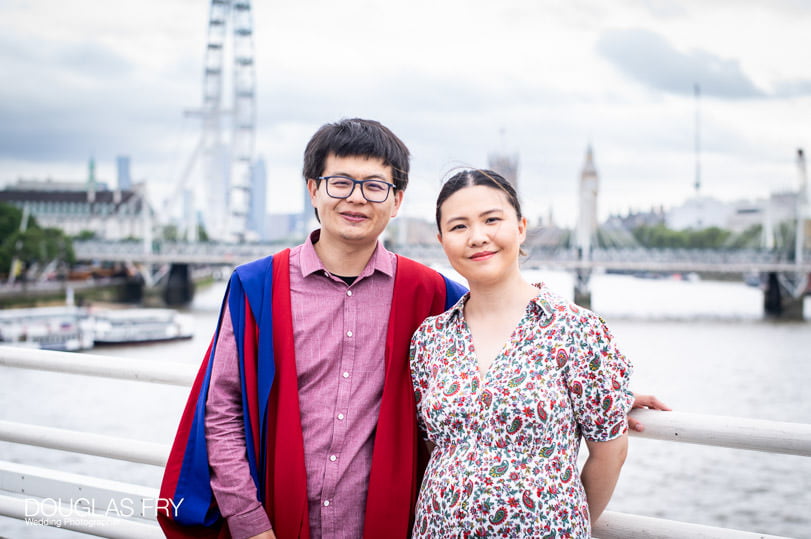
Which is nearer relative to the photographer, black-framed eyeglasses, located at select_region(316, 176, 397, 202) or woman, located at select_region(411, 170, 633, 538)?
woman, located at select_region(411, 170, 633, 538)

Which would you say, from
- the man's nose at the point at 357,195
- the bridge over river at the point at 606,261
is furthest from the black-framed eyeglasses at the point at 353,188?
the bridge over river at the point at 606,261

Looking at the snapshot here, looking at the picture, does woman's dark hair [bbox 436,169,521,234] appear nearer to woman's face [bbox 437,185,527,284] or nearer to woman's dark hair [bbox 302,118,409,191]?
woman's face [bbox 437,185,527,284]

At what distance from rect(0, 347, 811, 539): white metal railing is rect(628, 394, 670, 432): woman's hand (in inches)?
0.6

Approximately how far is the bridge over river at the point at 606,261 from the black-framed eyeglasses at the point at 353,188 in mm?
25172

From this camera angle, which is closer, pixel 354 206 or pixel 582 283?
pixel 354 206

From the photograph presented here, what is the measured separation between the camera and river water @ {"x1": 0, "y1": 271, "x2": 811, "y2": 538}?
870 centimetres

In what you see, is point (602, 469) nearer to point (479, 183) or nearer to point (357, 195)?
point (479, 183)

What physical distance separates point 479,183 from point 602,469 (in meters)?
0.58

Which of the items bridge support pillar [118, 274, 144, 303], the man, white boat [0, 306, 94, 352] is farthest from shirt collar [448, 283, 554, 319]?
bridge support pillar [118, 274, 144, 303]

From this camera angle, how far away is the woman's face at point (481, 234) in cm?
136

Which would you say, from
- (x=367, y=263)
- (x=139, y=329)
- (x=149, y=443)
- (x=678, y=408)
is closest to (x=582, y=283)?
(x=139, y=329)

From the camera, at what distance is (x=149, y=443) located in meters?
1.87

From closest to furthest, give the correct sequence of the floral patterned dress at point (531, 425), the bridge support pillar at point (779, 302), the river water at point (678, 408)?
the floral patterned dress at point (531, 425) < the river water at point (678, 408) < the bridge support pillar at point (779, 302)

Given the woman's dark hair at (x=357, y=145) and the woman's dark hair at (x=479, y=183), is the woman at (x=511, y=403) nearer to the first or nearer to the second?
the woman's dark hair at (x=479, y=183)
